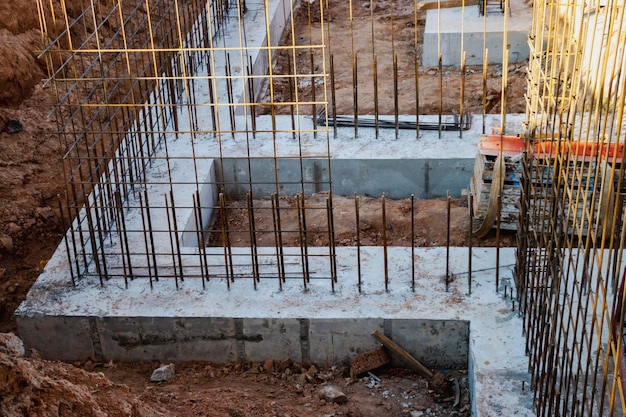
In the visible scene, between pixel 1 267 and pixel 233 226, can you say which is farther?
pixel 233 226

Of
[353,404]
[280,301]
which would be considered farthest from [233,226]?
[353,404]

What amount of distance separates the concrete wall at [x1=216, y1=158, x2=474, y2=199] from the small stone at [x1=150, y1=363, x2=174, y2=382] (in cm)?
251

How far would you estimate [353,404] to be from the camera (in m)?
5.51

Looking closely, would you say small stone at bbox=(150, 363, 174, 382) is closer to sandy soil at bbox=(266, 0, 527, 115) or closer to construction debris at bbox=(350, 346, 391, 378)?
construction debris at bbox=(350, 346, 391, 378)

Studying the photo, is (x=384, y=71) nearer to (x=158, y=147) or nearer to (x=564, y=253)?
(x=158, y=147)

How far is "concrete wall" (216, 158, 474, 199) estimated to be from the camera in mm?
7980

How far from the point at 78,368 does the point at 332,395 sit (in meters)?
1.59

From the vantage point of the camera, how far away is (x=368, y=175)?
8.10 metres

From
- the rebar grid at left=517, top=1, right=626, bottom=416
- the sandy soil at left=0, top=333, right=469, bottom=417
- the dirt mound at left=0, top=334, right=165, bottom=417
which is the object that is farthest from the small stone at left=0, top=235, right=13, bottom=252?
the rebar grid at left=517, top=1, right=626, bottom=416

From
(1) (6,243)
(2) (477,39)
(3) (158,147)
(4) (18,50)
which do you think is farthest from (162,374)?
(2) (477,39)

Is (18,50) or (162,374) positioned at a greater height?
(18,50)

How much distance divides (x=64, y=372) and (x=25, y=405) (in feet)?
2.36

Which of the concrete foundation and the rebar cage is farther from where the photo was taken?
the concrete foundation

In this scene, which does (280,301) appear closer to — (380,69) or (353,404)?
(353,404)
